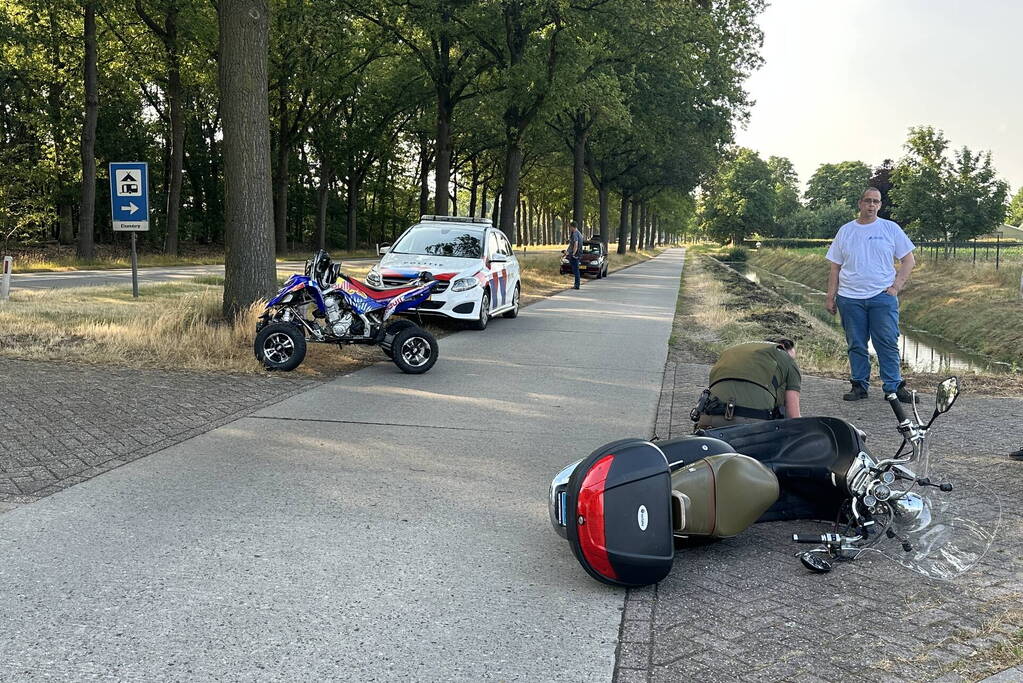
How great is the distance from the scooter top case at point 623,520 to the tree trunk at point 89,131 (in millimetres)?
27164

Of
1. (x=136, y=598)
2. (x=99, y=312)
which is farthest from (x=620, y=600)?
(x=99, y=312)

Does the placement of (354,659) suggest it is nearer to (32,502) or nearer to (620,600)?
(620,600)

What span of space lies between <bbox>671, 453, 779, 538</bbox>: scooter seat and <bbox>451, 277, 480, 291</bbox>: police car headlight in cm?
975

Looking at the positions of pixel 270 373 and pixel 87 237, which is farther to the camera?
pixel 87 237

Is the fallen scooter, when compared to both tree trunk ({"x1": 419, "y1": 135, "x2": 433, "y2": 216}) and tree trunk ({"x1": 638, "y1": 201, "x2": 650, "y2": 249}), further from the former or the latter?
tree trunk ({"x1": 638, "y1": 201, "x2": 650, "y2": 249})

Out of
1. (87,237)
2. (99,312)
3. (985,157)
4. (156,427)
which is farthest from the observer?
(985,157)

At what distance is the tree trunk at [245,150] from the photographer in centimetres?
1106

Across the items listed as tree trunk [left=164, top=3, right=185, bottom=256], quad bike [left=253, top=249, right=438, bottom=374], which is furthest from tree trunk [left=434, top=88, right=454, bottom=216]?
quad bike [left=253, top=249, right=438, bottom=374]

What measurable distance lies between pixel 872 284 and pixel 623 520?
18.9ft

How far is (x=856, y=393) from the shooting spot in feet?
28.8

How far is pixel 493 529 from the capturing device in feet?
15.8

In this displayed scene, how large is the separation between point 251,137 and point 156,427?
5.31m

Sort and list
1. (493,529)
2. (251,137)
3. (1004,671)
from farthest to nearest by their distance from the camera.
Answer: (251,137) → (493,529) → (1004,671)

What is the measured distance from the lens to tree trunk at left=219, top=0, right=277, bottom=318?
1106 centimetres
